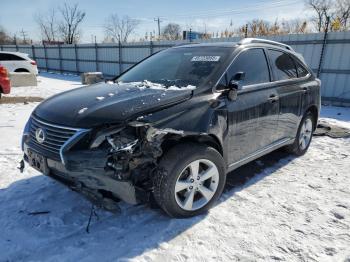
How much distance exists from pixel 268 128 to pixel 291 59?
4.63 feet

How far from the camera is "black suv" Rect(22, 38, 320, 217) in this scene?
252 centimetres

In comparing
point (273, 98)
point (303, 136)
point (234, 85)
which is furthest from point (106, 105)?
point (303, 136)

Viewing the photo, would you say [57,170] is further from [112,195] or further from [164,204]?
[164,204]

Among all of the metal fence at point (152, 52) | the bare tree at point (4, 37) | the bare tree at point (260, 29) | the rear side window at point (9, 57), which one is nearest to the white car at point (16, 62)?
the rear side window at point (9, 57)

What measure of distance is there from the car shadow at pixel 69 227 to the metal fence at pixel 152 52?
8.39 meters

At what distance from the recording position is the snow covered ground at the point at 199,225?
2.54 metres

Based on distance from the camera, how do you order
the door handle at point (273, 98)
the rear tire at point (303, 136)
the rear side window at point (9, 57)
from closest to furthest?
the door handle at point (273, 98) → the rear tire at point (303, 136) → the rear side window at point (9, 57)

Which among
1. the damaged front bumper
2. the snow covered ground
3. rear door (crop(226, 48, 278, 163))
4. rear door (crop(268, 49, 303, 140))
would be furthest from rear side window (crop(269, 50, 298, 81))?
the damaged front bumper

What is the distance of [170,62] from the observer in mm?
3883

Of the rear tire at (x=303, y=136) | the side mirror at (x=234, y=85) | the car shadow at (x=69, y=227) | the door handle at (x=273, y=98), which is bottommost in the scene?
the car shadow at (x=69, y=227)

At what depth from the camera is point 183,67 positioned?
3613 mm

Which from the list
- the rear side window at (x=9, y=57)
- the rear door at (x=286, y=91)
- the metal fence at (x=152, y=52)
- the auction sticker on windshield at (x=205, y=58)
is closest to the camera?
the auction sticker on windshield at (x=205, y=58)

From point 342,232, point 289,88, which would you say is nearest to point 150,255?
point 342,232

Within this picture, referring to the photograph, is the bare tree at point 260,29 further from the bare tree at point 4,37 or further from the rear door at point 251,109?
the bare tree at point 4,37
